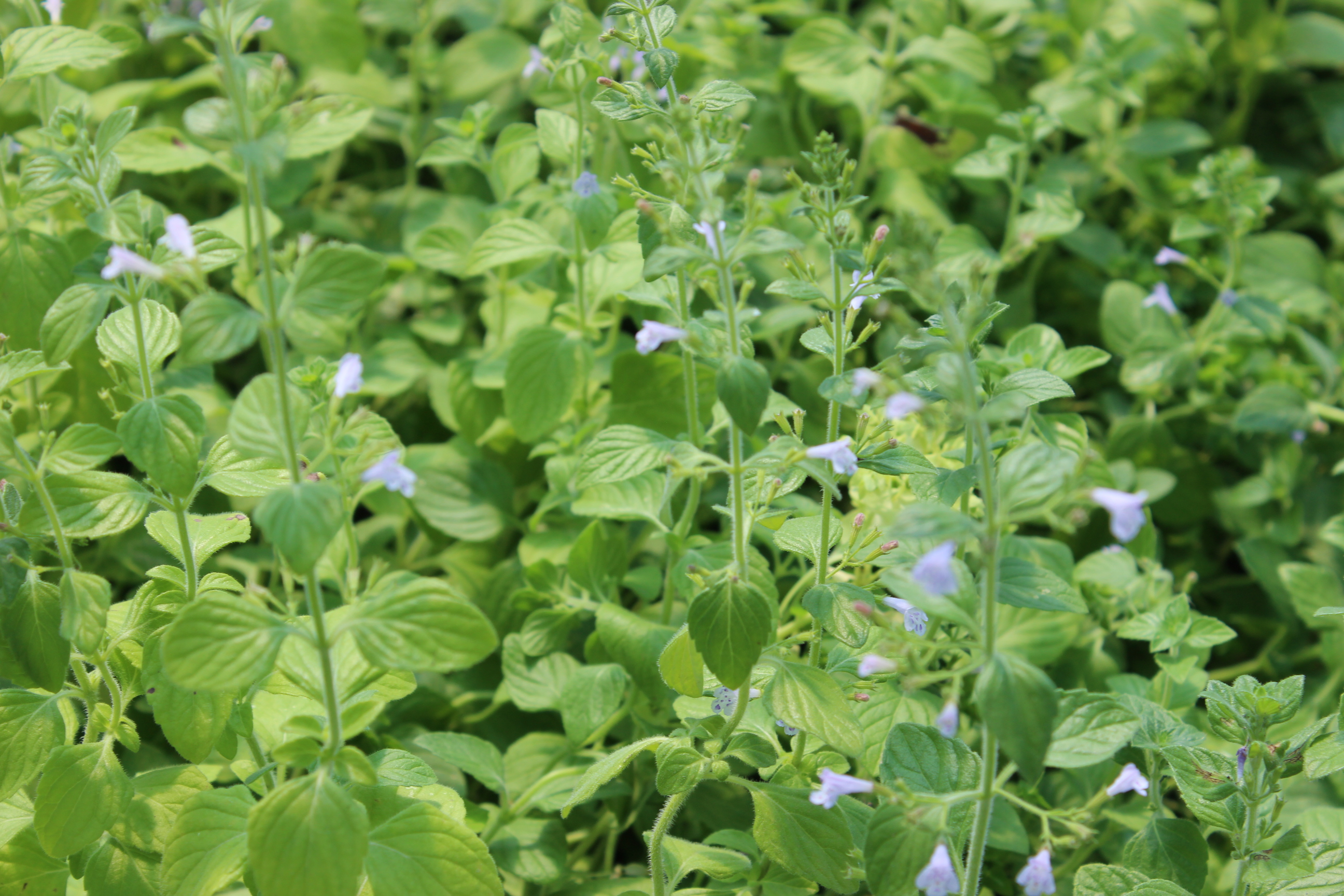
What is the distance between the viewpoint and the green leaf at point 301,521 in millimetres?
1068

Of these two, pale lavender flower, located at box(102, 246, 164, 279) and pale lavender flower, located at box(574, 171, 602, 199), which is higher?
pale lavender flower, located at box(102, 246, 164, 279)

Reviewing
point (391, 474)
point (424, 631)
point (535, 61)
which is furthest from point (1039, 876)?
point (535, 61)

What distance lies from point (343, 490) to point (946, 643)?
0.74m

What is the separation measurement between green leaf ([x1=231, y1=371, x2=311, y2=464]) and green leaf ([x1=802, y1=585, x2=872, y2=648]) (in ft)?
2.25

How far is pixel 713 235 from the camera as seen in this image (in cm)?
123

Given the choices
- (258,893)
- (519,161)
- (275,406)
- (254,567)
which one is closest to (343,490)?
(275,406)

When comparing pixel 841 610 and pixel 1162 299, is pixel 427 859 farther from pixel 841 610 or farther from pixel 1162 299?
pixel 1162 299

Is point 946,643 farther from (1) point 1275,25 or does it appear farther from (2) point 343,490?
(1) point 1275,25

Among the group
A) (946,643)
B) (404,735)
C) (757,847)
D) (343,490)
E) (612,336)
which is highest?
(343,490)

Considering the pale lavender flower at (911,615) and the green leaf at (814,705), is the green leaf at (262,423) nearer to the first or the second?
the green leaf at (814,705)

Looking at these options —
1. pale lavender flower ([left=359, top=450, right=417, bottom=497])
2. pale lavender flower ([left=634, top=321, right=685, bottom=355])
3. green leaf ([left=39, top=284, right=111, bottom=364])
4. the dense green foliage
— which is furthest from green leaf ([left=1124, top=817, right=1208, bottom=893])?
green leaf ([left=39, top=284, right=111, bottom=364])

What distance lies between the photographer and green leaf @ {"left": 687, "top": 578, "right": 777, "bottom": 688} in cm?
124

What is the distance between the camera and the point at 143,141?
2.33 m

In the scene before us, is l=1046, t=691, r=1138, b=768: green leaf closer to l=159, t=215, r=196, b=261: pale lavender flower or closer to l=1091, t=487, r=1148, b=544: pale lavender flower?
l=1091, t=487, r=1148, b=544: pale lavender flower
